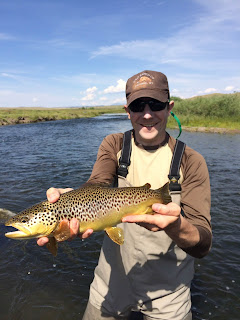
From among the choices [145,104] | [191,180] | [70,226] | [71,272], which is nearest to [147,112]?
[145,104]

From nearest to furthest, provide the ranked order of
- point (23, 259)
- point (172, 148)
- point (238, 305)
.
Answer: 1. point (172, 148)
2. point (238, 305)
3. point (23, 259)

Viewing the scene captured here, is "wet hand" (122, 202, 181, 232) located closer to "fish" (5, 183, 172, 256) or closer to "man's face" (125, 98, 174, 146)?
"fish" (5, 183, 172, 256)

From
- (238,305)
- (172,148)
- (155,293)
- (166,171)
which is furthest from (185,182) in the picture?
(238,305)

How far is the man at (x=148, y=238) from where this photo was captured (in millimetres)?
2934

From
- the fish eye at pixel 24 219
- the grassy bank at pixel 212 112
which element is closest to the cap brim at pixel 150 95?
the fish eye at pixel 24 219

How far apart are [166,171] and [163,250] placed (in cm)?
92

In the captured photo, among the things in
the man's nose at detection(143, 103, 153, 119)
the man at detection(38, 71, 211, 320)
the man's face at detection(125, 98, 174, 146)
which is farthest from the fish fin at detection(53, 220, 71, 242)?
the man's nose at detection(143, 103, 153, 119)

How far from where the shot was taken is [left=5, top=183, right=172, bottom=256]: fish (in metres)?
2.69

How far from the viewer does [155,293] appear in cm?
296

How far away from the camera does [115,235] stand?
9.17 ft

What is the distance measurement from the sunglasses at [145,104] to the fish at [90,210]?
36.7 inches

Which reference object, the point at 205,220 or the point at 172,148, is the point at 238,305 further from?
the point at 172,148

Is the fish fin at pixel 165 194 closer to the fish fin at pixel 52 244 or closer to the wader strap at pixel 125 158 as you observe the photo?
the wader strap at pixel 125 158

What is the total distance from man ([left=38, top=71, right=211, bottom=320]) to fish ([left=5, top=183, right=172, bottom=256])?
17cm
